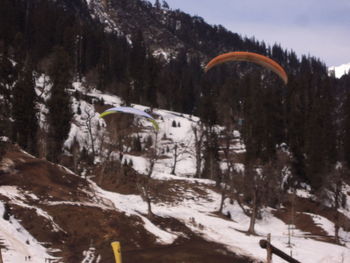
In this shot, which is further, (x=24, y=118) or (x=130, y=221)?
(x=24, y=118)

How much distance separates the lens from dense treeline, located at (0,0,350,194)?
30734 millimetres

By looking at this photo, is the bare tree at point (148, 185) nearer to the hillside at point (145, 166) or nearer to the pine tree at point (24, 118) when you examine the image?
the hillside at point (145, 166)

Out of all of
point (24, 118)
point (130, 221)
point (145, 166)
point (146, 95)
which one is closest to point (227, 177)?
point (145, 166)

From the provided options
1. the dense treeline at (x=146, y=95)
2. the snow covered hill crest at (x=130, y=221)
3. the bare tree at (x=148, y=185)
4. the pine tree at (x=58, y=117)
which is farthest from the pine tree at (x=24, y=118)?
the bare tree at (x=148, y=185)

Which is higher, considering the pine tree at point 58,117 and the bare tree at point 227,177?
the pine tree at point 58,117

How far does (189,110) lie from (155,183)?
47055 mm

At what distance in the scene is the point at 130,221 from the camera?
60.0 feet

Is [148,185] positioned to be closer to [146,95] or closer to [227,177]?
[227,177]

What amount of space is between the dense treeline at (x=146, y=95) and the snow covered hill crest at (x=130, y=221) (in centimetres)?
443

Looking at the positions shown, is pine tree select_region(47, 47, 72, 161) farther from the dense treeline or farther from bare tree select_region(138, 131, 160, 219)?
bare tree select_region(138, 131, 160, 219)

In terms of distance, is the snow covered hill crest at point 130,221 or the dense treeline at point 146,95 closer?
the snow covered hill crest at point 130,221

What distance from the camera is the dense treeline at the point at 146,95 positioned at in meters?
30.7

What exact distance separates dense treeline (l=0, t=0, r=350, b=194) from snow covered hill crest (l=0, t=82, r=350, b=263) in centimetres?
443

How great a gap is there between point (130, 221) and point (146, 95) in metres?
42.2
